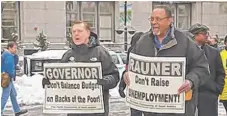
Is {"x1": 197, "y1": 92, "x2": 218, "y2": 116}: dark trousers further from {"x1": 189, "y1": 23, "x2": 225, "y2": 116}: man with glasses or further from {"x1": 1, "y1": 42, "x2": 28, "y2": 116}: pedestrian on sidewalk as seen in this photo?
{"x1": 1, "y1": 42, "x2": 28, "y2": 116}: pedestrian on sidewalk

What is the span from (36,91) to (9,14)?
33.4 feet

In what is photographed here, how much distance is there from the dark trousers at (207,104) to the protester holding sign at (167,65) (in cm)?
169

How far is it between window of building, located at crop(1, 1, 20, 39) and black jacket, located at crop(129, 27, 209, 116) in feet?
59.6

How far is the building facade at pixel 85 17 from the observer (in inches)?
931

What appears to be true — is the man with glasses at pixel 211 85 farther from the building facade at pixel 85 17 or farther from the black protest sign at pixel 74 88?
the building facade at pixel 85 17

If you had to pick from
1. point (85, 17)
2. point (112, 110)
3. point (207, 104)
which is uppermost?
point (85, 17)

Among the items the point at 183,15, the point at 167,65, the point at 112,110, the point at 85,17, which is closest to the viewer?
the point at 167,65

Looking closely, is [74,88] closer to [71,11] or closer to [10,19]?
[10,19]

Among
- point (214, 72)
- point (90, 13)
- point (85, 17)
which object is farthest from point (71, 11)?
point (214, 72)

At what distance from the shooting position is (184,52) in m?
4.40

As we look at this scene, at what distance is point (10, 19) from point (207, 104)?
61.7ft

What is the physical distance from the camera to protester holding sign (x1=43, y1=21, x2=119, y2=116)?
477 cm

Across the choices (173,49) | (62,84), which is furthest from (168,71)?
(62,84)

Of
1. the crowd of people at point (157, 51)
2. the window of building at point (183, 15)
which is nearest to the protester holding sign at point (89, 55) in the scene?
the crowd of people at point (157, 51)
